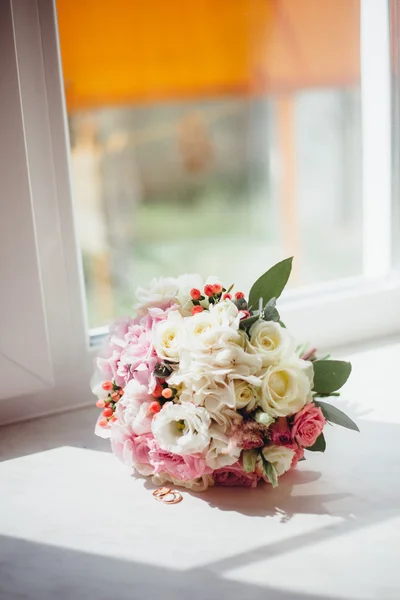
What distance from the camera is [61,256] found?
1100 mm

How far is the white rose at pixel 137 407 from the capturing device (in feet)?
2.79

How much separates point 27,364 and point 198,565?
452 millimetres

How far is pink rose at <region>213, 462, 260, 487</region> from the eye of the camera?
0.86 m

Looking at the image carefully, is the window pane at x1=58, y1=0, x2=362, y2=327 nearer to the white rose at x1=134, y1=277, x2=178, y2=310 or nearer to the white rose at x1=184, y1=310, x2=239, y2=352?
the white rose at x1=134, y1=277, x2=178, y2=310

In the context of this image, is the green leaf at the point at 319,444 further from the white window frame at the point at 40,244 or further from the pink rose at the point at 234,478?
the white window frame at the point at 40,244

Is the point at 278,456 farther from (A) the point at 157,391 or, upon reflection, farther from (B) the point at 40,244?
(B) the point at 40,244

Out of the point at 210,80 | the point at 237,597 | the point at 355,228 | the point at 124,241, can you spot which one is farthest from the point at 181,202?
the point at 237,597

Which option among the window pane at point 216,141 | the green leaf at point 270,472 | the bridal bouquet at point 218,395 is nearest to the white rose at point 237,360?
the bridal bouquet at point 218,395

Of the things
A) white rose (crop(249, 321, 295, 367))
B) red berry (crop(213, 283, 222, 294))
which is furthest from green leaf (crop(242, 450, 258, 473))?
red berry (crop(213, 283, 222, 294))

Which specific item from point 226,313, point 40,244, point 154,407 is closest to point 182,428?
point 154,407

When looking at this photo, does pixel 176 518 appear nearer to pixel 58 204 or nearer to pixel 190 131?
pixel 58 204

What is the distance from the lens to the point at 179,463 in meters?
0.83

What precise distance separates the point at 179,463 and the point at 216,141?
4.45ft

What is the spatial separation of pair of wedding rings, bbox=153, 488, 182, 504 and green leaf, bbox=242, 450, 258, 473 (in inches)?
4.2
